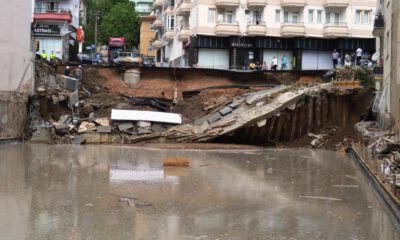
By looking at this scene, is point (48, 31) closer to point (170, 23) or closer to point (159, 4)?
point (170, 23)

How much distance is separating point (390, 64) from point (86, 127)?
16.9 meters

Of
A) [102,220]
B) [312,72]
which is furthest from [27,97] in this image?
[102,220]

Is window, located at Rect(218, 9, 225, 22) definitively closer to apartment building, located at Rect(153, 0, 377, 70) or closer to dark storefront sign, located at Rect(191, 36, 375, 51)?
apartment building, located at Rect(153, 0, 377, 70)

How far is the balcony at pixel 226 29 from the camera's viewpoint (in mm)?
55219

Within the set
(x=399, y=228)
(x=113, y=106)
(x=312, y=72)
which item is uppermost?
(x=312, y=72)

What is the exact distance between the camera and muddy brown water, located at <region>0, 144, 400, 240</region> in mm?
9484

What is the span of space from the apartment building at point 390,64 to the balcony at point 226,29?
24275 millimetres

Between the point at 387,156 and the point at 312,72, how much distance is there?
2383 centimetres

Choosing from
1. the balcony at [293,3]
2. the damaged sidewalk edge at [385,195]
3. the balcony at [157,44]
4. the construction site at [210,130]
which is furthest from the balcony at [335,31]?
the damaged sidewalk edge at [385,195]

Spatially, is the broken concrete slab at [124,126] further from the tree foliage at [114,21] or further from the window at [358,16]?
the tree foliage at [114,21]

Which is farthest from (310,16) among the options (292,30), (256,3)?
(256,3)

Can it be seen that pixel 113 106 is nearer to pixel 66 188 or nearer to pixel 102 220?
pixel 66 188

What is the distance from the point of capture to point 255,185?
15.8m

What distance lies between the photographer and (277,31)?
187 ft
